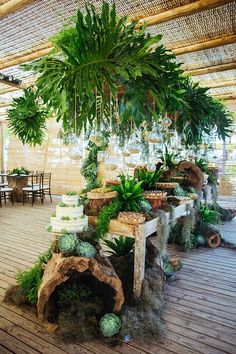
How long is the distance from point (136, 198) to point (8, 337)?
1.55 metres

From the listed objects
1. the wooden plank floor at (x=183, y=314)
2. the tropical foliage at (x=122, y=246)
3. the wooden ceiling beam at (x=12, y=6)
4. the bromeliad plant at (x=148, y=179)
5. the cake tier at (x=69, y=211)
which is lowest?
the wooden plank floor at (x=183, y=314)

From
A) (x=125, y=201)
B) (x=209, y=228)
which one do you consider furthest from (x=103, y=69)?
(x=209, y=228)

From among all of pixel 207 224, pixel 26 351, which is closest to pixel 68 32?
pixel 26 351

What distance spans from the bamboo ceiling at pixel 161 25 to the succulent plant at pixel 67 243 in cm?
181

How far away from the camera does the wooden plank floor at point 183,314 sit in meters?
2.11

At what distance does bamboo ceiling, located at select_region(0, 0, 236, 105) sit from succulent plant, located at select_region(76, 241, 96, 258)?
5.94 feet

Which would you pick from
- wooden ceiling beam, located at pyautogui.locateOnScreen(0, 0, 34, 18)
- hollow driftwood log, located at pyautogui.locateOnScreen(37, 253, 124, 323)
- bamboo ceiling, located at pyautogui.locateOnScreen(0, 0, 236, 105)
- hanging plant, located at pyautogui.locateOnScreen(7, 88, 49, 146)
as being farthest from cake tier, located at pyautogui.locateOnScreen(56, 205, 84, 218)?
wooden ceiling beam, located at pyautogui.locateOnScreen(0, 0, 34, 18)

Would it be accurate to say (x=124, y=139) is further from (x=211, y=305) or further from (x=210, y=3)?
(x=211, y=305)

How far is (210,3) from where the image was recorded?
250 centimetres

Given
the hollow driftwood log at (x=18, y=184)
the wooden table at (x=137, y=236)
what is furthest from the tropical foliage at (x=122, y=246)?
the hollow driftwood log at (x=18, y=184)

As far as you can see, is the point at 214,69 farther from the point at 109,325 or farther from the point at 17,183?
the point at 17,183

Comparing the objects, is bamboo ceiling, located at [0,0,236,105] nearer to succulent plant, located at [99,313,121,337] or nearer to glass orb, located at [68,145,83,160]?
glass orb, located at [68,145,83,160]

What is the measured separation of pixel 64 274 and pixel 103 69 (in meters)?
1.50

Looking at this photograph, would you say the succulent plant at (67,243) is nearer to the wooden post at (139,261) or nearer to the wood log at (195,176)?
Result: the wooden post at (139,261)
